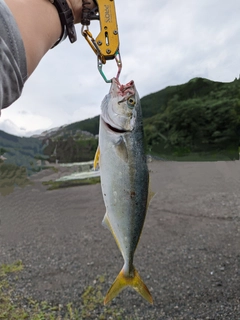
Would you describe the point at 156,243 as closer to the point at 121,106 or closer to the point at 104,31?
the point at 121,106

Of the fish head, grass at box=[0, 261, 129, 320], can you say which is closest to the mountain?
grass at box=[0, 261, 129, 320]

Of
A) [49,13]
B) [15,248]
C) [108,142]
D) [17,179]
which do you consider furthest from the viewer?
[17,179]

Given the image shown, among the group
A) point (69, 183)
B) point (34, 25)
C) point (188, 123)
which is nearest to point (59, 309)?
point (34, 25)

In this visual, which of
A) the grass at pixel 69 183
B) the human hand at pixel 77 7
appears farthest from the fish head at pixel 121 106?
the grass at pixel 69 183

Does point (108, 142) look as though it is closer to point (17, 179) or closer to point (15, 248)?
point (15, 248)

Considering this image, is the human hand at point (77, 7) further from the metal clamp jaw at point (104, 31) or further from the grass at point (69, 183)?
the grass at point (69, 183)

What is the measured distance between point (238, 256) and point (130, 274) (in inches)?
166

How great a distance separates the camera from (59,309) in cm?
397

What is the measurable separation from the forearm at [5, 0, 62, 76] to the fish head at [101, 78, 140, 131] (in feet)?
1.24

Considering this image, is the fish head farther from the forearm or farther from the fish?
the forearm

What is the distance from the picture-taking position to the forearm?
80cm

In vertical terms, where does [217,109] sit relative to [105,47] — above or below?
above

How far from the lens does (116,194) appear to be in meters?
1.32

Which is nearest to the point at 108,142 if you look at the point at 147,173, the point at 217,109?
the point at 147,173
